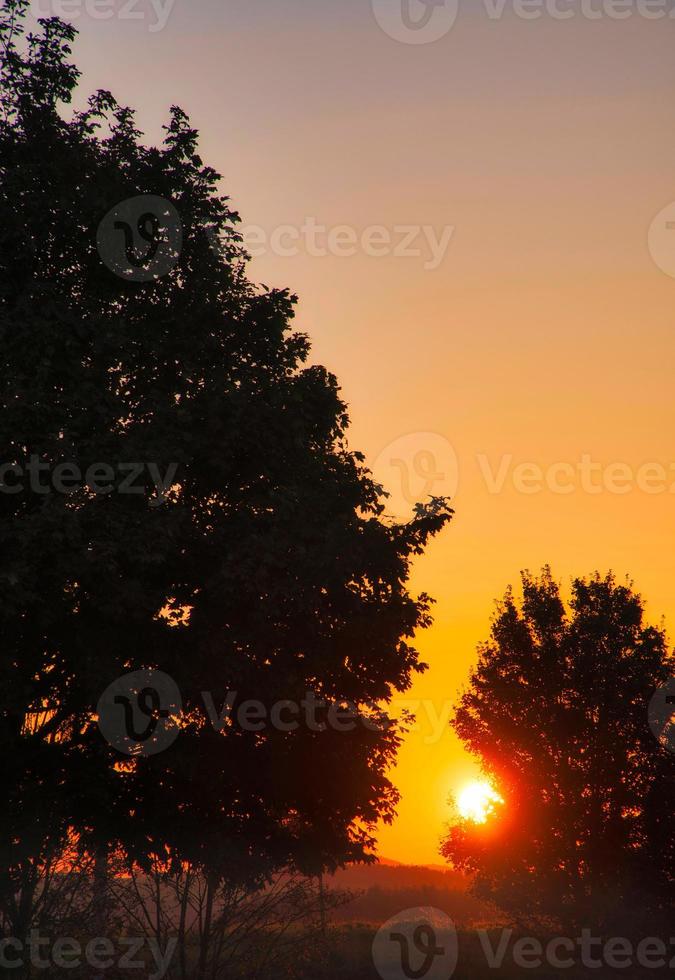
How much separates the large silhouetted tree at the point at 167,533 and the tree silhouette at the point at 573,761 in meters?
18.0

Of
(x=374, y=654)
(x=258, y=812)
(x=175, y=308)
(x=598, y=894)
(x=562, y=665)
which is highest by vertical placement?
(x=175, y=308)

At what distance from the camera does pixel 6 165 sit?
60.6ft

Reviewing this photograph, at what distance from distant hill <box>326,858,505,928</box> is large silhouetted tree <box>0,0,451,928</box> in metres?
29.9

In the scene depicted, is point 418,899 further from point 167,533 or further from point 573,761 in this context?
point 167,533

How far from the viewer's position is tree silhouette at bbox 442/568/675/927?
3272cm

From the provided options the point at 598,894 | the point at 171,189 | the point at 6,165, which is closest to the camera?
the point at 6,165

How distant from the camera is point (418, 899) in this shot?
5847cm

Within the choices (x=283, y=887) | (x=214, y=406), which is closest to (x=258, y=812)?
(x=283, y=887)

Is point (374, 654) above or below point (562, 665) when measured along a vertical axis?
below

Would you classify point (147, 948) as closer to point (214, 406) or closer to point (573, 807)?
point (214, 406)

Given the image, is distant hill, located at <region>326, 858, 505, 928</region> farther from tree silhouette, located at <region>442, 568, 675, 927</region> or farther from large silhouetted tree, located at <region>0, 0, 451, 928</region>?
large silhouetted tree, located at <region>0, 0, 451, 928</region>

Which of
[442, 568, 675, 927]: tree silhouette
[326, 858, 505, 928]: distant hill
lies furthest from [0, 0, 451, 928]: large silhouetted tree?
[326, 858, 505, 928]: distant hill

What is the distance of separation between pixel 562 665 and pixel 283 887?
2355cm

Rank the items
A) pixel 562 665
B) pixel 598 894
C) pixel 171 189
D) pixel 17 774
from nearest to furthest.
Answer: pixel 17 774 → pixel 171 189 → pixel 598 894 → pixel 562 665
